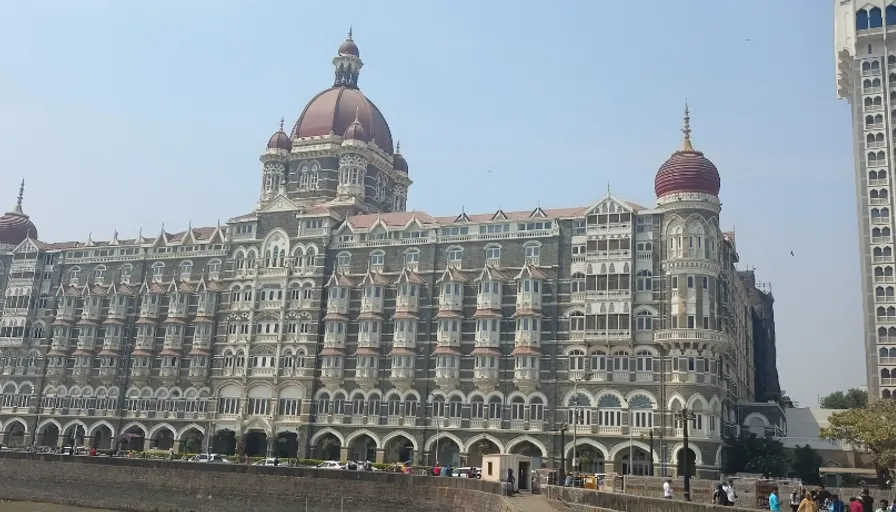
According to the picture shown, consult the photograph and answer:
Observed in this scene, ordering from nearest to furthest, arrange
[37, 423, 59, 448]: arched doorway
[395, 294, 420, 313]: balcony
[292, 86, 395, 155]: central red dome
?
[395, 294, 420, 313]: balcony
[37, 423, 59, 448]: arched doorway
[292, 86, 395, 155]: central red dome

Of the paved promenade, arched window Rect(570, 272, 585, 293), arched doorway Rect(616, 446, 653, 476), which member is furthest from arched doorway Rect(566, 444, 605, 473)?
the paved promenade

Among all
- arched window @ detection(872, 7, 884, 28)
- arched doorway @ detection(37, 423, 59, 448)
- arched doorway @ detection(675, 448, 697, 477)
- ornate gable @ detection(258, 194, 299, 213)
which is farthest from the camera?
arched window @ detection(872, 7, 884, 28)

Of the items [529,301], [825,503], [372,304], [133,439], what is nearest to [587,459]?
[529,301]

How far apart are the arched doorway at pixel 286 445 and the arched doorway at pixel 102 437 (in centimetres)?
1768

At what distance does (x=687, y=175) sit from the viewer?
63.5 metres

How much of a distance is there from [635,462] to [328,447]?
2551 cm

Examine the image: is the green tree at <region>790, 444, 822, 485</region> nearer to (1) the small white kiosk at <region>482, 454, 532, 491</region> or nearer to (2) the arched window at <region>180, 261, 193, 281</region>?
(1) the small white kiosk at <region>482, 454, 532, 491</region>

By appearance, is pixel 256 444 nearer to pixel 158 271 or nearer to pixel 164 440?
pixel 164 440

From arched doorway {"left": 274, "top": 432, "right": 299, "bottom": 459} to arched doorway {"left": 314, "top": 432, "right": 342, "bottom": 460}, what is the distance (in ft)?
7.22

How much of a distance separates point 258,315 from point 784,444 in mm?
44064

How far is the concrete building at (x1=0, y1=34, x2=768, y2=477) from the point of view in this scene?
206 feet

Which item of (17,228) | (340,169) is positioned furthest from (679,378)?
(17,228)

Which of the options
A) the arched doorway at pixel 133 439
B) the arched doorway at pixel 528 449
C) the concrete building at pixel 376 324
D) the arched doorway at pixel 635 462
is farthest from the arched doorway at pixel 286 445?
the arched doorway at pixel 635 462

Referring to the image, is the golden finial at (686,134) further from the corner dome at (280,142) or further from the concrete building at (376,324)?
the corner dome at (280,142)
